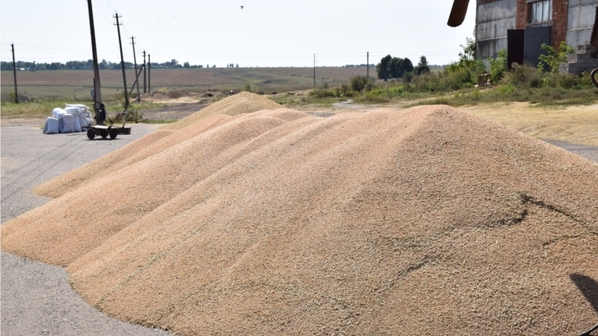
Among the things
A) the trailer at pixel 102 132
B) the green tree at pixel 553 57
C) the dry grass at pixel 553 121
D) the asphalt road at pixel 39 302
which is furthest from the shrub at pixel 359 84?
the asphalt road at pixel 39 302

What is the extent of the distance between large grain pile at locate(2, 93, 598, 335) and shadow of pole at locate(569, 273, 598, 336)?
1cm

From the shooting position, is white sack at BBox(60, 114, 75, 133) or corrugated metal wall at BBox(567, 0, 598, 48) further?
white sack at BBox(60, 114, 75, 133)

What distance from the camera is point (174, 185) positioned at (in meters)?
8.58

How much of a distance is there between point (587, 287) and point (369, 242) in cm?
163

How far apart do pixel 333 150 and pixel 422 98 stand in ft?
78.8

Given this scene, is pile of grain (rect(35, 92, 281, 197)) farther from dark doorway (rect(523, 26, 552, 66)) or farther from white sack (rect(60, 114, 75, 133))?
dark doorway (rect(523, 26, 552, 66))

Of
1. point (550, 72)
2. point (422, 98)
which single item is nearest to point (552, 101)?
point (550, 72)

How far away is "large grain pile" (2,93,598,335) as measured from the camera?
15.9 ft

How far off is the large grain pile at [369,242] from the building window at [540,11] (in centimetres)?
2270

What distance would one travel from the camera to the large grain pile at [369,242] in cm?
484

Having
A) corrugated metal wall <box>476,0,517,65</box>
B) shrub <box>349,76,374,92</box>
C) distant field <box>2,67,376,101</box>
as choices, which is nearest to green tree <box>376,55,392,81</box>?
distant field <box>2,67,376,101</box>

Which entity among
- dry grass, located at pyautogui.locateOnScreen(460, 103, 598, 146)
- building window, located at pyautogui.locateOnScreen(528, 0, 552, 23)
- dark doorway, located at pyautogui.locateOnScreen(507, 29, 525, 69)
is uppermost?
building window, located at pyautogui.locateOnScreen(528, 0, 552, 23)

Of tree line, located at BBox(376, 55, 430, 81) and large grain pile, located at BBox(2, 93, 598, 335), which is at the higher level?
tree line, located at BBox(376, 55, 430, 81)

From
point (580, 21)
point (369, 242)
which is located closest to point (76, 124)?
point (580, 21)
